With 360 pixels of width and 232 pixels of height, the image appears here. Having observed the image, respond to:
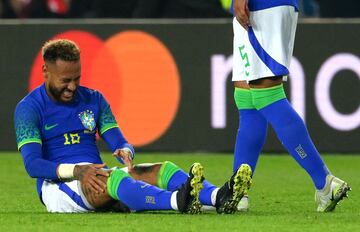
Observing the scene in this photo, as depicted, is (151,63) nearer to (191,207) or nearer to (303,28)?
(303,28)

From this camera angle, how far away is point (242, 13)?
274 inches

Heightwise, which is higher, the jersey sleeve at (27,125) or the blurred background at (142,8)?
the jersey sleeve at (27,125)

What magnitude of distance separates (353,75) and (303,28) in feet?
2.09

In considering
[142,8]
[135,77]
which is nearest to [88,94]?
[135,77]

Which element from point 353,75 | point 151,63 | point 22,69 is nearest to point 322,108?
point 353,75

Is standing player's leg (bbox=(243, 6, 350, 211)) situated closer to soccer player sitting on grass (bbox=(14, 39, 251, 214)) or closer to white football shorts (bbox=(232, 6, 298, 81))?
white football shorts (bbox=(232, 6, 298, 81))

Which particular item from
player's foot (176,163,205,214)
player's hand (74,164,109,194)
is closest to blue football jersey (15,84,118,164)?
player's hand (74,164,109,194)

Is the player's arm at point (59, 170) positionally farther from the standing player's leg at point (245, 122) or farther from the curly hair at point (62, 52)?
the standing player's leg at point (245, 122)

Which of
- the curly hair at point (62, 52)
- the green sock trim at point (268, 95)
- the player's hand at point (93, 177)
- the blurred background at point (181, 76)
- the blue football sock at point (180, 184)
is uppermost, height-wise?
the curly hair at point (62, 52)

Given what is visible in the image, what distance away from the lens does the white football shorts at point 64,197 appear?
21.7 feet

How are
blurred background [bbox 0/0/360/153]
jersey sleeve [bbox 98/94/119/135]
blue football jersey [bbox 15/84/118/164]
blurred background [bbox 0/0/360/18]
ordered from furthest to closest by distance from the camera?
blurred background [bbox 0/0/360/18]
blurred background [bbox 0/0/360/153]
jersey sleeve [bbox 98/94/119/135]
blue football jersey [bbox 15/84/118/164]

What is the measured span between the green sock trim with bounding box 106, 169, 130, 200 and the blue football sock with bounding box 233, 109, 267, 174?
3.16ft

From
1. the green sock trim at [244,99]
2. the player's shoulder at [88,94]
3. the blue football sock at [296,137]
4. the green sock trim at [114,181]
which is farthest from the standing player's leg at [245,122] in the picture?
the green sock trim at [114,181]

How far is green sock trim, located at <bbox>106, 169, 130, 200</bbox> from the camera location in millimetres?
6445
